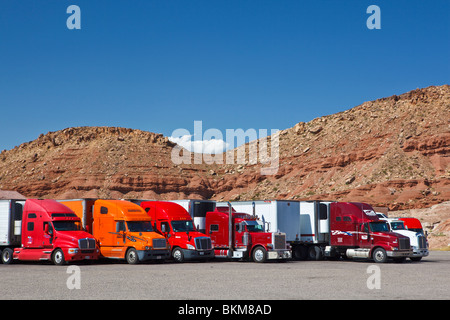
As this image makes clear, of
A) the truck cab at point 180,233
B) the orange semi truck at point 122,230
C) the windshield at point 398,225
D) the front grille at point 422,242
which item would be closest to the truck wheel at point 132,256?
the orange semi truck at point 122,230

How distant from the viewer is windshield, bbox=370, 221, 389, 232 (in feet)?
99.5

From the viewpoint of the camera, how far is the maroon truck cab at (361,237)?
29359 millimetres

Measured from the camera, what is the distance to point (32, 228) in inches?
1054

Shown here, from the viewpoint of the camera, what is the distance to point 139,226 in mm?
27156

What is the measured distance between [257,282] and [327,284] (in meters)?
2.31

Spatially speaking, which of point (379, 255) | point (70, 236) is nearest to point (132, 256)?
point (70, 236)

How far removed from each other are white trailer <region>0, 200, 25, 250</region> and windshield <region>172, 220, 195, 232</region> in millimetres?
8004

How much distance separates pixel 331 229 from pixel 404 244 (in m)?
4.23

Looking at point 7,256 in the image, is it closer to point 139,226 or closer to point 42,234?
point 42,234

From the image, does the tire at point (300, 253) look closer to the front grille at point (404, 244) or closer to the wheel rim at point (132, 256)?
the front grille at point (404, 244)
